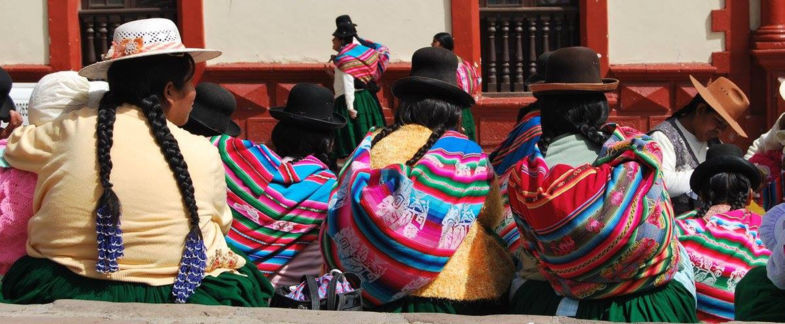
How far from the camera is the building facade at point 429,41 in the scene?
12.1 metres

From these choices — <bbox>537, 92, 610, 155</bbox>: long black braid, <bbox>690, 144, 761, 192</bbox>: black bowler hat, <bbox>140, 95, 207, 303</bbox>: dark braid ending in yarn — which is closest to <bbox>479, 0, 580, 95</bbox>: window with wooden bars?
<bbox>690, 144, 761, 192</bbox>: black bowler hat

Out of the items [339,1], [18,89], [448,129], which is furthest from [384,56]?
[448,129]

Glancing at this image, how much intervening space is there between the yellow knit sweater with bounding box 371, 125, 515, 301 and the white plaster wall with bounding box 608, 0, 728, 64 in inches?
311

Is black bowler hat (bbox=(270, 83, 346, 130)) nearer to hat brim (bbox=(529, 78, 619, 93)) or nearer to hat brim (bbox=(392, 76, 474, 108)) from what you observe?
hat brim (bbox=(392, 76, 474, 108))

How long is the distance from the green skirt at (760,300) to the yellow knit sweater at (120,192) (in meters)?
1.70

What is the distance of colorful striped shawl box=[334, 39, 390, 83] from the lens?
1127 cm

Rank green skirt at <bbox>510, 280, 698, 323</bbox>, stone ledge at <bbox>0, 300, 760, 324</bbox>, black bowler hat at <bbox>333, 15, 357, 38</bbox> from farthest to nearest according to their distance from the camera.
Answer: black bowler hat at <bbox>333, 15, 357, 38</bbox> → green skirt at <bbox>510, 280, 698, 323</bbox> → stone ledge at <bbox>0, 300, 760, 324</bbox>

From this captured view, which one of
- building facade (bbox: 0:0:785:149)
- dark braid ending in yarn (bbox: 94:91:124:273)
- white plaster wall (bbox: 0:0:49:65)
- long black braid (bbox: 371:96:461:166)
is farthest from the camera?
white plaster wall (bbox: 0:0:49:65)

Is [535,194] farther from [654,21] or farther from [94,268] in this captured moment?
[654,21]

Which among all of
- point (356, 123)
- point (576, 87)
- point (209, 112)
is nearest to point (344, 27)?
point (356, 123)

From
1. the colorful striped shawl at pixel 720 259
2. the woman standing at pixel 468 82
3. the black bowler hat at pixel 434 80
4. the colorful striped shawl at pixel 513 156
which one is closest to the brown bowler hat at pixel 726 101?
the colorful striped shawl at pixel 513 156

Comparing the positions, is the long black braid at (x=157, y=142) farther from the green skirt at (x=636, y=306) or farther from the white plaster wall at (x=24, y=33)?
the white plaster wall at (x=24, y=33)

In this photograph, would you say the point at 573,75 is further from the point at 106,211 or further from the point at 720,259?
the point at 106,211

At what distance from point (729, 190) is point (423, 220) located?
1.45 meters
